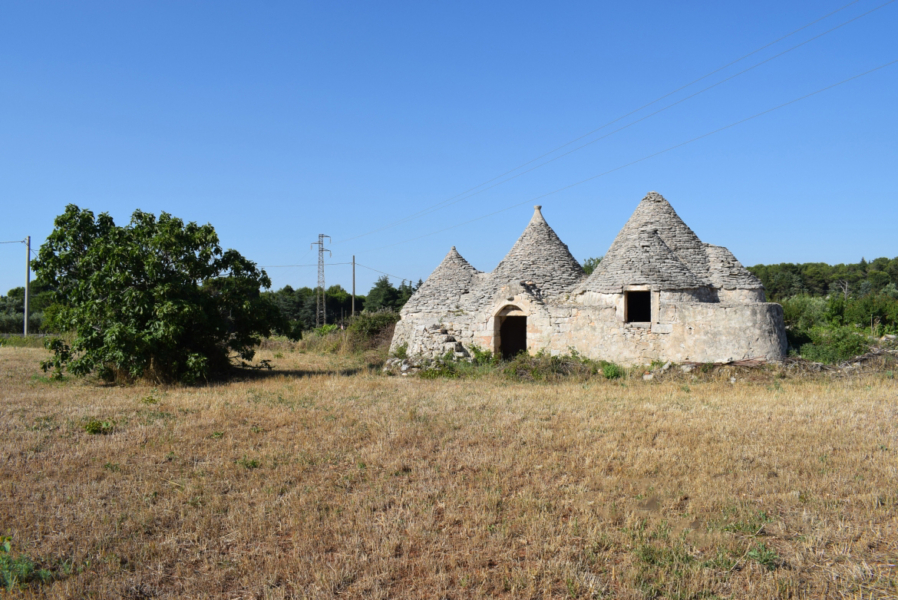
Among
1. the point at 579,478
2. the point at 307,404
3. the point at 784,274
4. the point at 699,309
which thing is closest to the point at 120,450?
the point at 307,404

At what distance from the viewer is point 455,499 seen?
15.4 feet

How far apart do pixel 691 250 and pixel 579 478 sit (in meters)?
11.1

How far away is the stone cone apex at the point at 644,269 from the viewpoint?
12.4 meters

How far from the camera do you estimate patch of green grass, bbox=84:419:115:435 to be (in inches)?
266

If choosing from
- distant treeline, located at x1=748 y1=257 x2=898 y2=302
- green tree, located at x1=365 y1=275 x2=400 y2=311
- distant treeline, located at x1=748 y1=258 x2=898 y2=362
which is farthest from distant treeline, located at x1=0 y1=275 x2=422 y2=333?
distant treeline, located at x1=748 y1=257 x2=898 y2=302

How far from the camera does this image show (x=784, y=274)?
44.2 meters

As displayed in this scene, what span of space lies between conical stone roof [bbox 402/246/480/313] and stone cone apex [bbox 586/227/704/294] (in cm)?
409

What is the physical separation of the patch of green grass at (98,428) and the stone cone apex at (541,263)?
379 inches

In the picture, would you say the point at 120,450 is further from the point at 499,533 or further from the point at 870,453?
the point at 870,453

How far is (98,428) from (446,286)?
10852mm

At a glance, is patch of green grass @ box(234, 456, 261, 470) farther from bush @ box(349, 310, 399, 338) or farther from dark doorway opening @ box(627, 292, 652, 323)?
bush @ box(349, 310, 399, 338)

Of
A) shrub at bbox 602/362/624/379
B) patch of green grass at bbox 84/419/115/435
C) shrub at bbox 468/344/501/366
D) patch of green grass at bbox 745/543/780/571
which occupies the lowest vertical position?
patch of green grass at bbox 745/543/780/571

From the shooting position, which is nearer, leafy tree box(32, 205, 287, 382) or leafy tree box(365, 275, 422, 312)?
leafy tree box(32, 205, 287, 382)

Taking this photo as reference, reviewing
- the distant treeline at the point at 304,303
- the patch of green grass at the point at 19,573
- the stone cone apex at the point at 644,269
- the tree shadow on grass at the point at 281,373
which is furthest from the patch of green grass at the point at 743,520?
the distant treeline at the point at 304,303
